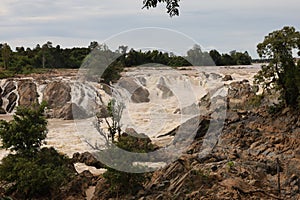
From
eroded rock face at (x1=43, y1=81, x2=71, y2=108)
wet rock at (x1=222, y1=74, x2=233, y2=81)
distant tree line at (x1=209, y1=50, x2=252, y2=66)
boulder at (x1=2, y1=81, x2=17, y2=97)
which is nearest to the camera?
wet rock at (x1=222, y1=74, x2=233, y2=81)

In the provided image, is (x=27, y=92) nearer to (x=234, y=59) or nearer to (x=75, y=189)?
(x=75, y=189)

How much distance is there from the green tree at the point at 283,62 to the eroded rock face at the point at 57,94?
44.4 ft

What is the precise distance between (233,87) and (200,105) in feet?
9.03

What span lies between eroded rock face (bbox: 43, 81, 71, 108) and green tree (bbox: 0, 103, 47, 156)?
14196 mm

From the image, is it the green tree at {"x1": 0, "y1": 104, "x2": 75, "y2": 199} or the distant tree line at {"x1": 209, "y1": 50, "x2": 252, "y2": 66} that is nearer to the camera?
the green tree at {"x1": 0, "y1": 104, "x2": 75, "y2": 199}

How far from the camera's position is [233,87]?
22.2 m

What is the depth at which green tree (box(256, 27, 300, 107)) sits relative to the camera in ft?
49.1

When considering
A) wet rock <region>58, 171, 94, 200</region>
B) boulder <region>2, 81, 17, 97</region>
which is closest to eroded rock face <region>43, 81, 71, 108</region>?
boulder <region>2, 81, 17, 97</region>

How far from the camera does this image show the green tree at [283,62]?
1496cm

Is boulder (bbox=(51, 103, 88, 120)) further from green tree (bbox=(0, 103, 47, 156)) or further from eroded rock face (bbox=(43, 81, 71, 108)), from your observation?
green tree (bbox=(0, 103, 47, 156))

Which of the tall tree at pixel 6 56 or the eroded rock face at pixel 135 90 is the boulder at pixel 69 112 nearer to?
the eroded rock face at pixel 135 90

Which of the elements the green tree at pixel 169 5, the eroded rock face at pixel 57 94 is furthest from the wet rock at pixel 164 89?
the green tree at pixel 169 5

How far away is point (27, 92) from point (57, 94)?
88.7 inches

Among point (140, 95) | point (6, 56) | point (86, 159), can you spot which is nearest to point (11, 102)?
point (140, 95)
